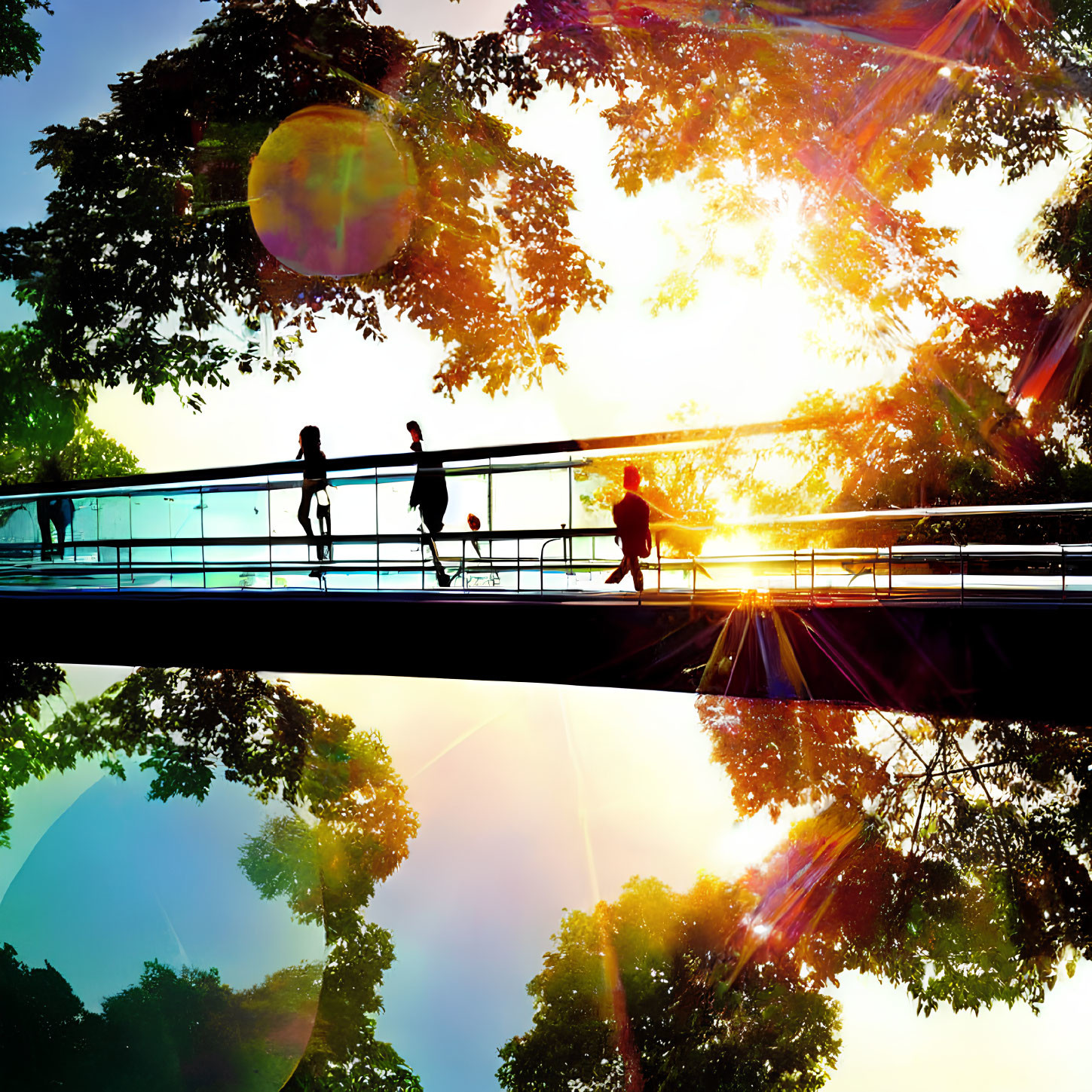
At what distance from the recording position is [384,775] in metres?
19.6

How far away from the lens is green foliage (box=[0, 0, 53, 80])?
16.8 metres

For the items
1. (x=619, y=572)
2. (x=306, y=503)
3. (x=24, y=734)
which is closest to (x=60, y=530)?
(x=306, y=503)

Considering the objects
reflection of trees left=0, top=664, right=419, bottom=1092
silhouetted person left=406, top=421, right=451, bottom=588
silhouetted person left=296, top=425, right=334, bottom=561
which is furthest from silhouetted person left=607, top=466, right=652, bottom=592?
reflection of trees left=0, top=664, right=419, bottom=1092

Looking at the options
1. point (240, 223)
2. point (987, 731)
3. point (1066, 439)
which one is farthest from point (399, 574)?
point (1066, 439)

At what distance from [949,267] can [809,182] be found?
2.69 metres

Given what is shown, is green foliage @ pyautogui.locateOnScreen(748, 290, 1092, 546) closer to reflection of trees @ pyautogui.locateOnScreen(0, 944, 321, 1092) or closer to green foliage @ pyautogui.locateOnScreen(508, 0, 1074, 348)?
green foliage @ pyautogui.locateOnScreen(508, 0, 1074, 348)

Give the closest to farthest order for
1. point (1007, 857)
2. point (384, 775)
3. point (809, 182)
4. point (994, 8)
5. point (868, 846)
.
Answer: point (994, 8), point (1007, 857), point (868, 846), point (809, 182), point (384, 775)

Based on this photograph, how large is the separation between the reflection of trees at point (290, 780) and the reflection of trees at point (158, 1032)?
174 millimetres

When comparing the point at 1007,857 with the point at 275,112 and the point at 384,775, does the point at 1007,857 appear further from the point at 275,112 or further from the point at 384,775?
the point at 275,112

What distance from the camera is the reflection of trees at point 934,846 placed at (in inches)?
515

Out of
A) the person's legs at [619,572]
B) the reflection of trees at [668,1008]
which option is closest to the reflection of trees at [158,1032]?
the reflection of trees at [668,1008]

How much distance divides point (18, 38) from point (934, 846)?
20850 millimetres

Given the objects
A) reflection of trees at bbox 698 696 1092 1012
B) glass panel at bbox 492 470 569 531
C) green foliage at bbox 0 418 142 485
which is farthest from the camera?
green foliage at bbox 0 418 142 485

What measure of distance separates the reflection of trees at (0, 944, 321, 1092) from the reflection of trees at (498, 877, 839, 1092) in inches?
184
